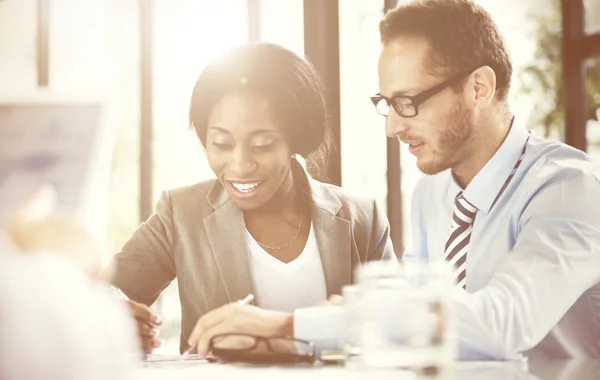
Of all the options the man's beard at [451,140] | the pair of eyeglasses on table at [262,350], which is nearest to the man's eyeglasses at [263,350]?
the pair of eyeglasses on table at [262,350]

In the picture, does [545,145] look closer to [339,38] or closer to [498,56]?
[498,56]

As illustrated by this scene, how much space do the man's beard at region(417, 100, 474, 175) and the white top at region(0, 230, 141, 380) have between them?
0.91 m

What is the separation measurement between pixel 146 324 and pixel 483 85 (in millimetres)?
824

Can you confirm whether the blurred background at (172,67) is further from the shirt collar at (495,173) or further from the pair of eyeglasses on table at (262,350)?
the pair of eyeglasses on table at (262,350)

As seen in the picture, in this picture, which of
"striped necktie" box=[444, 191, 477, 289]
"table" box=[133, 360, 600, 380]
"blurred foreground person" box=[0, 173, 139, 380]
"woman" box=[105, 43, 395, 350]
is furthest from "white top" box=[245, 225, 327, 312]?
"blurred foreground person" box=[0, 173, 139, 380]

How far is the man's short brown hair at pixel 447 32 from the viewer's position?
147 centimetres

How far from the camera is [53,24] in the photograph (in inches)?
59.2

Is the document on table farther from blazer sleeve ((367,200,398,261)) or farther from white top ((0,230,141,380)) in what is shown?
blazer sleeve ((367,200,398,261))

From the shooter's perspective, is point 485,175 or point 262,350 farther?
point 485,175

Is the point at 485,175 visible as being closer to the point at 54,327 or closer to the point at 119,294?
the point at 119,294

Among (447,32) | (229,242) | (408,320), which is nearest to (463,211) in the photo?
(447,32)

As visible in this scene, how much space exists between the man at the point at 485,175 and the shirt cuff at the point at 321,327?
313 millimetres

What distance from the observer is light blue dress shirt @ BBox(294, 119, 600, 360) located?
1.20m

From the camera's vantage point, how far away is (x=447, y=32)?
1475mm
